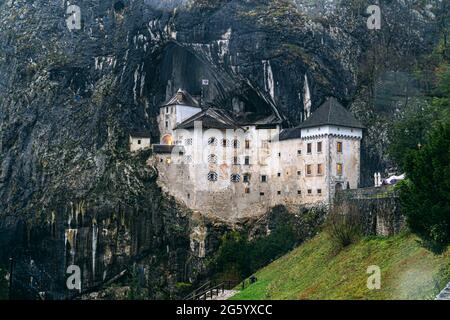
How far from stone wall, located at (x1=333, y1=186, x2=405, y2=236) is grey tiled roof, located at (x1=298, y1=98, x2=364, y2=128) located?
33.8 feet

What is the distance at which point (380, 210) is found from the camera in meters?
61.9

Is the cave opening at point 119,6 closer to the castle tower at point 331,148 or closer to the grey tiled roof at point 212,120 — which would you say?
the grey tiled roof at point 212,120

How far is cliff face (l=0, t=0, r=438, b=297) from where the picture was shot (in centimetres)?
8156

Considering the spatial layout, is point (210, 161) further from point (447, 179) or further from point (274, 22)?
point (447, 179)

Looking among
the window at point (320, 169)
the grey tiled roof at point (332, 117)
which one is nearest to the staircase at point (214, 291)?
the window at point (320, 169)

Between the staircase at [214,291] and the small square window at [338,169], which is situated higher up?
the small square window at [338,169]

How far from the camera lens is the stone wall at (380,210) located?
60.3 meters

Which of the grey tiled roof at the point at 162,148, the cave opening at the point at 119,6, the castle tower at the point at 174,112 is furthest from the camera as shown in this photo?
the cave opening at the point at 119,6

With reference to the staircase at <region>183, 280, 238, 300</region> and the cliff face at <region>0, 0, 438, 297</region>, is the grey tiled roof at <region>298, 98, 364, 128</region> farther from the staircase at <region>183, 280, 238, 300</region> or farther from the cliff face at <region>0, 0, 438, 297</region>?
the staircase at <region>183, 280, 238, 300</region>

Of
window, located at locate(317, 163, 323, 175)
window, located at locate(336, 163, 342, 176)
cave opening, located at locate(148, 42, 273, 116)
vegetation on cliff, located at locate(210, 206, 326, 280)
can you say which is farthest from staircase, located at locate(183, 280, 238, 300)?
cave opening, located at locate(148, 42, 273, 116)

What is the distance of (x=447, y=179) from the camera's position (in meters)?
47.6

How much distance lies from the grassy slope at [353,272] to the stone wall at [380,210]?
1216 mm

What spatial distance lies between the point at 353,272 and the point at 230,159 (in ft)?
96.7
